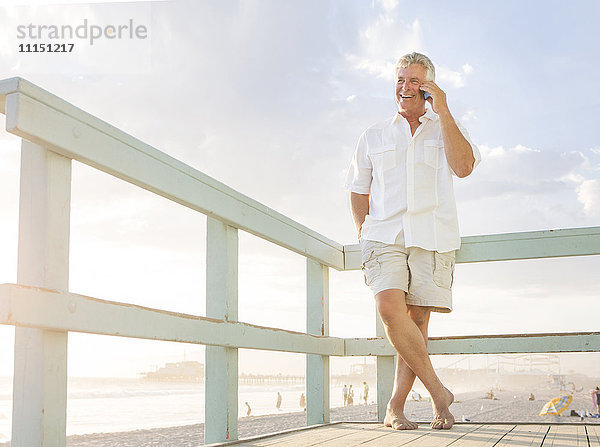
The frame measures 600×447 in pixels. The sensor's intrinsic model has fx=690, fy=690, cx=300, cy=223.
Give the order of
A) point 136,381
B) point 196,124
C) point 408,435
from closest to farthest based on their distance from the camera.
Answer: point 408,435 < point 196,124 < point 136,381

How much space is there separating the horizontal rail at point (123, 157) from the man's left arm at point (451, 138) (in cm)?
71

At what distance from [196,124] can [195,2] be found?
458cm

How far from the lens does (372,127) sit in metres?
2.98

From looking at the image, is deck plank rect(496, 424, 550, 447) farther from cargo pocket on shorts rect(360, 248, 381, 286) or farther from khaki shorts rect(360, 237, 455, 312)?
cargo pocket on shorts rect(360, 248, 381, 286)

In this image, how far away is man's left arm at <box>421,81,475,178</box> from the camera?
2676mm

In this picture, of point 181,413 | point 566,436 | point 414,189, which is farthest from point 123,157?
point 181,413

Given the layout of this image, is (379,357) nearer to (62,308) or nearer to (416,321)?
(416,321)

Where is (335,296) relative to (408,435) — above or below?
above

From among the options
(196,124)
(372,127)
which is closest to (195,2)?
(196,124)

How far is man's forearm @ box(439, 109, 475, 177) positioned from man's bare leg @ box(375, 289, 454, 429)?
1.80ft

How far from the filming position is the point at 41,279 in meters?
1.51

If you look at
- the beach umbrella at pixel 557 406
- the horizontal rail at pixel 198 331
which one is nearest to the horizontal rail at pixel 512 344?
the horizontal rail at pixel 198 331

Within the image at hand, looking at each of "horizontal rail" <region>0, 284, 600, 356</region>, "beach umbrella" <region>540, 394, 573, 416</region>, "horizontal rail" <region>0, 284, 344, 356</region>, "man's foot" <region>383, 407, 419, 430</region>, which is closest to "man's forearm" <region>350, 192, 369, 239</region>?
"horizontal rail" <region>0, 284, 600, 356</region>

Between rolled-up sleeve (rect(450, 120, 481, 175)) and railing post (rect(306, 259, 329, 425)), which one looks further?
railing post (rect(306, 259, 329, 425))
